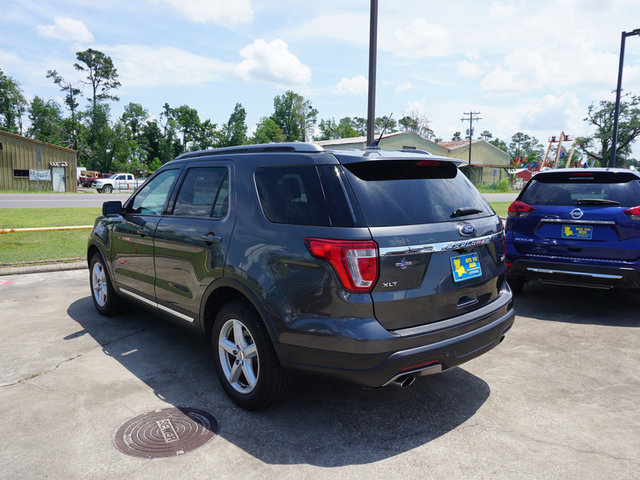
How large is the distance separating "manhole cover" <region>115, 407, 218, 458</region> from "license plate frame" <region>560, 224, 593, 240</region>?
4544 millimetres

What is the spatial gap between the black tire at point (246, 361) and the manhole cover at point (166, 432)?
0.29 meters

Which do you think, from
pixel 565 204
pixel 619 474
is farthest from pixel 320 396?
pixel 565 204

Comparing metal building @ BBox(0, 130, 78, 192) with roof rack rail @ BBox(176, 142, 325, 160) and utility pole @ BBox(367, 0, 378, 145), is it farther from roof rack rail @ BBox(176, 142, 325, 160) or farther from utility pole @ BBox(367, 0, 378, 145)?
roof rack rail @ BBox(176, 142, 325, 160)

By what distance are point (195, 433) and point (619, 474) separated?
2526 mm

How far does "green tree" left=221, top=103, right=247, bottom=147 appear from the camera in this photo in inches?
3639

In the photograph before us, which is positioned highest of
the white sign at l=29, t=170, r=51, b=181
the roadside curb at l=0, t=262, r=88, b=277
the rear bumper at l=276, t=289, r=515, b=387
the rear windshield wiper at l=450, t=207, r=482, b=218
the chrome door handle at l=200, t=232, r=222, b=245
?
the white sign at l=29, t=170, r=51, b=181

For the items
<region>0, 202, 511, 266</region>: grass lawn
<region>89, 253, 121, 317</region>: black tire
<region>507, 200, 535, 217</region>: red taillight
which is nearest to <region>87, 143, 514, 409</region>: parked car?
<region>89, 253, 121, 317</region>: black tire

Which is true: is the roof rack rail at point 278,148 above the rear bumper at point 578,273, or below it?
above

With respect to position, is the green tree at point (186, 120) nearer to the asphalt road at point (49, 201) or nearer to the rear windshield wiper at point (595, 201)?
the asphalt road at point (49, 201)

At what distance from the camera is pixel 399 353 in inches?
107

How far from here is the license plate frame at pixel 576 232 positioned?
546cm

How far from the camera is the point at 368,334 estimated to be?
2.68 meters

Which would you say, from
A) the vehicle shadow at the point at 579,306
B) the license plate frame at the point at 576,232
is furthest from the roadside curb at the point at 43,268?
the license plate frame at the point at 576,232

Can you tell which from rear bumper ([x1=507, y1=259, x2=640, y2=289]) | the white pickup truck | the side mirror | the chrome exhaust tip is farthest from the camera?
the white pickup truck
